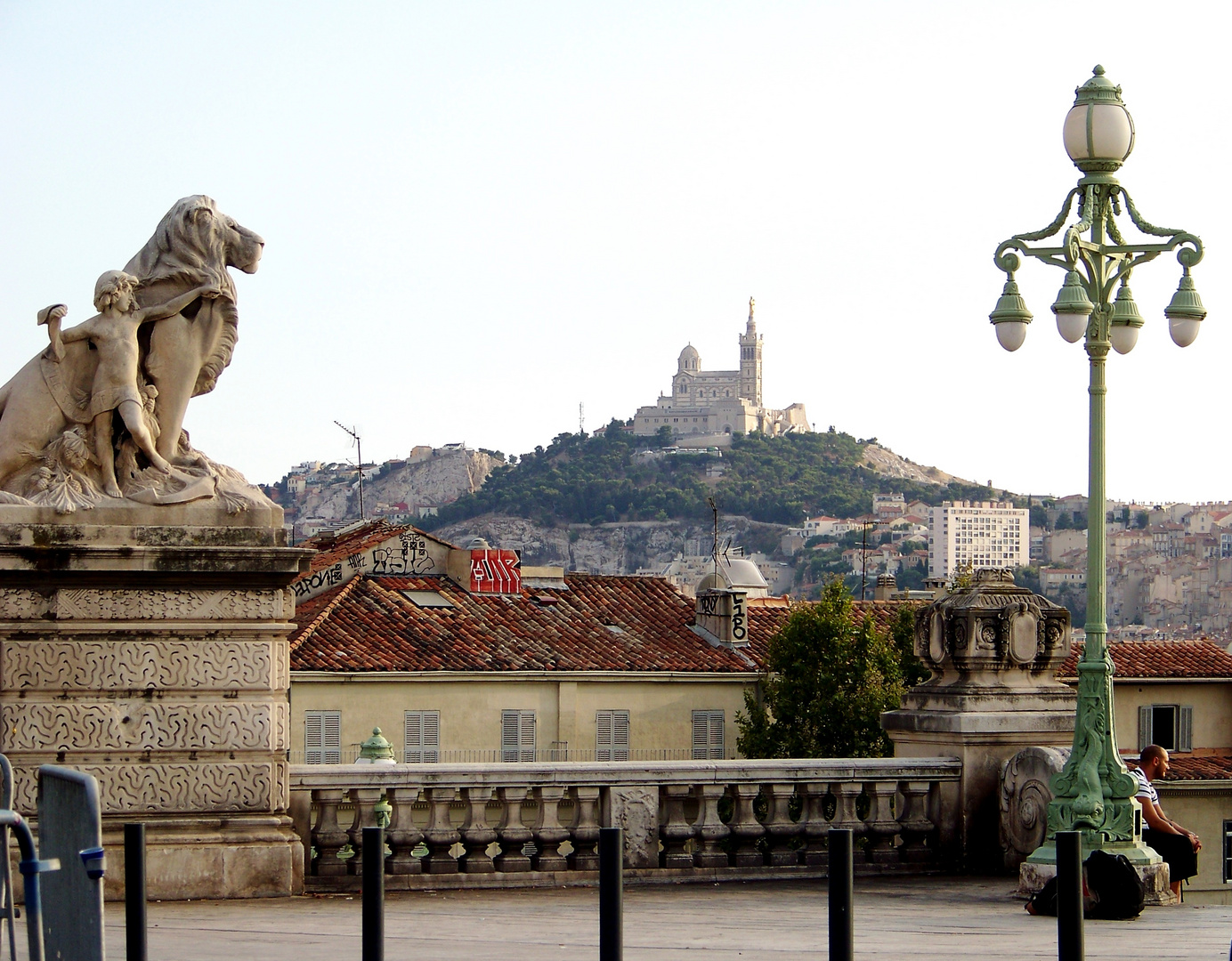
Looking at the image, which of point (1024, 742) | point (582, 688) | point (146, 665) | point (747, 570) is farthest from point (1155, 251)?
point (747, 570)

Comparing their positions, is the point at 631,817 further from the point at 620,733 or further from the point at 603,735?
the point at 620,733

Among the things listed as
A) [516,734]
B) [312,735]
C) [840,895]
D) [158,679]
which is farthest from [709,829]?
[516,734]

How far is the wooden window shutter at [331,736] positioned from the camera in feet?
151

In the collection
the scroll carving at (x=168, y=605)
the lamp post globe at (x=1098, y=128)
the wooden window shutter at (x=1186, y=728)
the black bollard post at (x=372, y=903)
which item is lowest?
the wooden window shutter at (x=1186, y=728)

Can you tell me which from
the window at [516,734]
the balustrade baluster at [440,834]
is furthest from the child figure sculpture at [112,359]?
the window at [516,734]

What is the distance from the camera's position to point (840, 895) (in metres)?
6.30

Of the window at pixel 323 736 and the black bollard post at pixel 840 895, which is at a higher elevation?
the black bollard post at pixel 840 895

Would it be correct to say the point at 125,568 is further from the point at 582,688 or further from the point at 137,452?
the point at 582,688

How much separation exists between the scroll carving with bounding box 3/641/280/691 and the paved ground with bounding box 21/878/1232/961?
102cm

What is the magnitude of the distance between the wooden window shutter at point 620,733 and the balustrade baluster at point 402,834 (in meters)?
40.3

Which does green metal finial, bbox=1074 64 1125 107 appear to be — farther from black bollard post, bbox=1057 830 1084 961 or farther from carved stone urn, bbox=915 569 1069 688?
black bollard post, bbox=1057 830 1084 961

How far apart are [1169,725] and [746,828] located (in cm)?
4533

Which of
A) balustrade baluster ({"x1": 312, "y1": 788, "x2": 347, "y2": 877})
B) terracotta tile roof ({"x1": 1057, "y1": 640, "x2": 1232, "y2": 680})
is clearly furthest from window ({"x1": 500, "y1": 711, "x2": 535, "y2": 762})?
balustrade baluster ({"x1": 312, "y1": 788, "x2": 347, "y2": 877})

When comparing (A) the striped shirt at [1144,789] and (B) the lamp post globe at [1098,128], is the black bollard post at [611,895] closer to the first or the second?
(A) the striped shirt at [1144,789]
